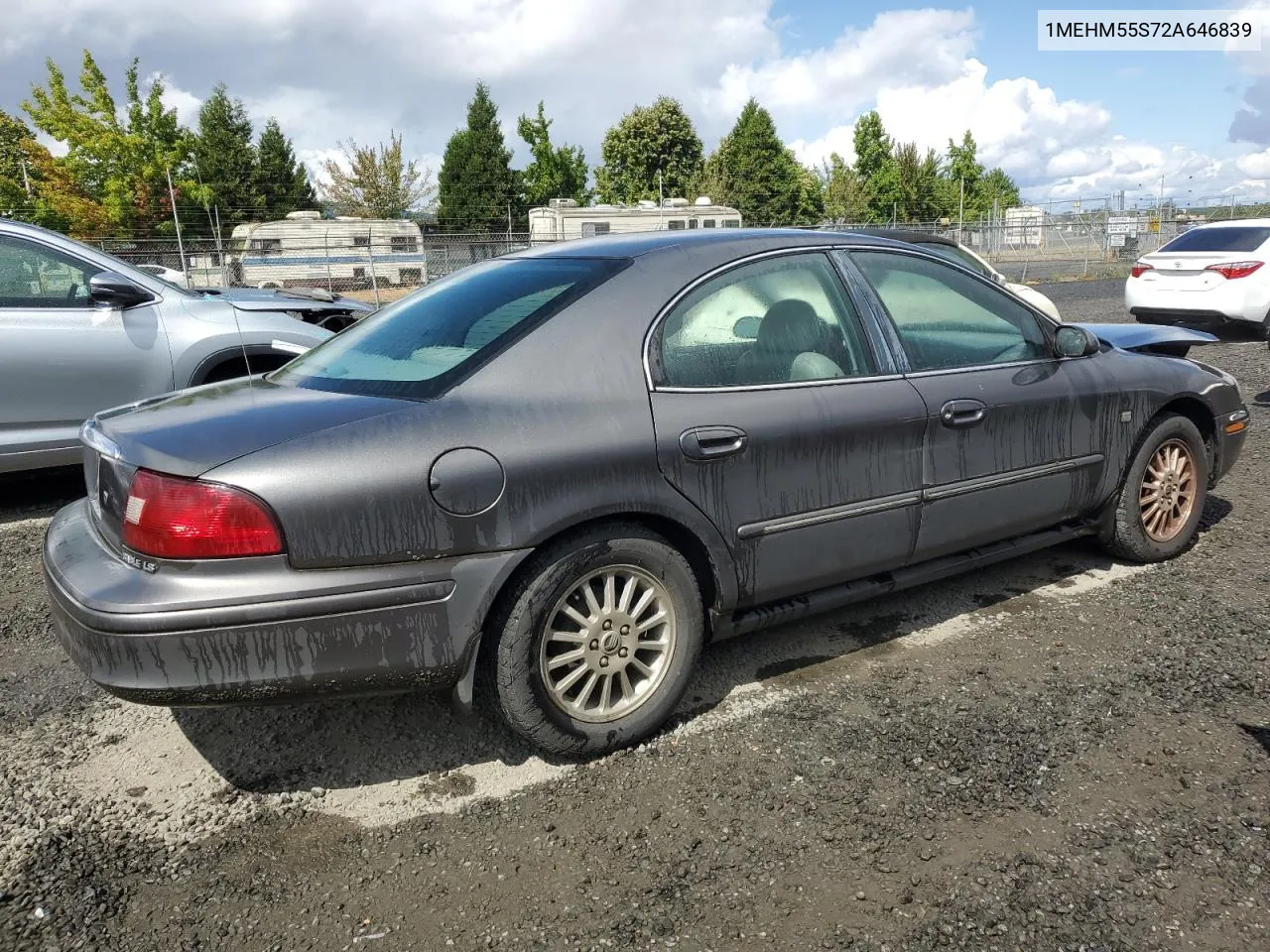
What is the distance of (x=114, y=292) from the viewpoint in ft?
18.0

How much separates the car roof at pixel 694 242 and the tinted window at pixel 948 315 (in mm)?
159

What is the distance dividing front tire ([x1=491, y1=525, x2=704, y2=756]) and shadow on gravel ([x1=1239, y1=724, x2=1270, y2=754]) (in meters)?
1.67

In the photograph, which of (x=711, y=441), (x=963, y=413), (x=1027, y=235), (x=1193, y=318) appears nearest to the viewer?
(x=711, y=441)

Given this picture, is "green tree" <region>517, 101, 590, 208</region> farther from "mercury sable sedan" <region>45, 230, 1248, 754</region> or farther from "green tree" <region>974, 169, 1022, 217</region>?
"mercury sable sedan" <region>45, 230, 1248, 754</region>

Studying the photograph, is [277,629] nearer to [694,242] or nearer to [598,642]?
[598,642]

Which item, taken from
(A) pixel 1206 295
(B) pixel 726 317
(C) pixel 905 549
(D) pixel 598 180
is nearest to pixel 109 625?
(B) pixel 726 317

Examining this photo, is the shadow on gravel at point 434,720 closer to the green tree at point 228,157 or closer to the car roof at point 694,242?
the car roof at point 694,242

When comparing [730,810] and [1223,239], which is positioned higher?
[1223,239]

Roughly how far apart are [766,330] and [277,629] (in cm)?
177

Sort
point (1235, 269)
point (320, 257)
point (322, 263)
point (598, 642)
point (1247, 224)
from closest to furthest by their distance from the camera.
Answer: point (598, 642), point (1235, 269), point (1247, 224), point (320, 257), point (322, 263)

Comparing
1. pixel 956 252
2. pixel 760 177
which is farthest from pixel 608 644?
pixel 760 177

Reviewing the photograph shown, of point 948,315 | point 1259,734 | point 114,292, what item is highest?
point 114,292

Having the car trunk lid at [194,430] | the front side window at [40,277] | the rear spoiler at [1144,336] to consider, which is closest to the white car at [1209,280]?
the rear spoiler at [1144,336]

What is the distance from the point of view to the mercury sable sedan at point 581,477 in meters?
2.36
